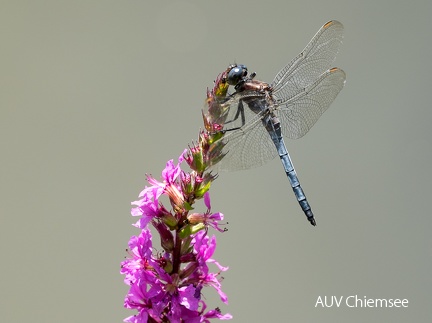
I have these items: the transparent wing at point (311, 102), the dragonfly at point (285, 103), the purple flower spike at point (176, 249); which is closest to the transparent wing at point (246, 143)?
the dragonfly at point (285, 103)

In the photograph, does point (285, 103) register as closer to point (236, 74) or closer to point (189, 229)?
point (236, 74)

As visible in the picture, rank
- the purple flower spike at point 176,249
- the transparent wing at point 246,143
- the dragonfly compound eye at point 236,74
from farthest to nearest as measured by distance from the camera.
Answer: the dragonfly compound eye at point 236,74, the transparent wing at point 246,143, the purple flower spike at point 176,249

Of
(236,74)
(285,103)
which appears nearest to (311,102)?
(285,103)

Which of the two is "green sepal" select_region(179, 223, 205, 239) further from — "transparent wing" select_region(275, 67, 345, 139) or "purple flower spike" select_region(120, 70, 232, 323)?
"transparent wing" select_region(275, 67, 345, 139)

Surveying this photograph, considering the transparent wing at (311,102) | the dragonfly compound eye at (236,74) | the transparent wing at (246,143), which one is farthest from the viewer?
the transparent wing at (311,102)

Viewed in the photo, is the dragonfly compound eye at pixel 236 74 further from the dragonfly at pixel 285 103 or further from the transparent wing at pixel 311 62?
the transparent wing at pixel 311 62

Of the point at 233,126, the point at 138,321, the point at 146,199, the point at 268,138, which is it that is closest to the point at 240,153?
the point at 233,126

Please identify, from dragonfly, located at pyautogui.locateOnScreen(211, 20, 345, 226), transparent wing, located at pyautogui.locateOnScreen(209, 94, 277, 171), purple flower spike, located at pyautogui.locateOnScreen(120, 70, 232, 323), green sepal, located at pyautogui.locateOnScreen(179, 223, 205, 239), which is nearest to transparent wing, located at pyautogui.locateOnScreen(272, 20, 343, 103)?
dragonfly, located at pyautogui.locateOnScreen(211, 20, 345, 226)

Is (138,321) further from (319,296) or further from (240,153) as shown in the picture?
(319,296)
